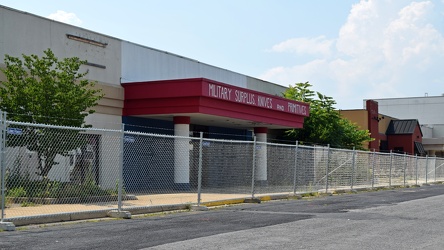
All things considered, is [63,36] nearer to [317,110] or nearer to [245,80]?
[245,80]

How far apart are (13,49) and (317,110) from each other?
65.6 ft

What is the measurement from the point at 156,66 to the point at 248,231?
649 inches

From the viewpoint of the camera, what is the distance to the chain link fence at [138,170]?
14328 mm

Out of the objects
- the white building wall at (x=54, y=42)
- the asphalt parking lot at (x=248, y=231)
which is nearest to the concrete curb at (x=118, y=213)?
the asphalt parking lot at (x=248, y=231)

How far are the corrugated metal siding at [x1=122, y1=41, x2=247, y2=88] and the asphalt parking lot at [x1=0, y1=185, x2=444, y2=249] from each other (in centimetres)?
1119

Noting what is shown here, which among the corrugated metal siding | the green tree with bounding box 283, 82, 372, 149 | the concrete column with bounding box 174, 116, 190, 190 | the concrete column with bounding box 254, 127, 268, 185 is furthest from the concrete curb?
the green tree with bounding box 283, 82, 372, 149

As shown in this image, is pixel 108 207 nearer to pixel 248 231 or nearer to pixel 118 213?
pixel 118 213

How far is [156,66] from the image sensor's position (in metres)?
26.7

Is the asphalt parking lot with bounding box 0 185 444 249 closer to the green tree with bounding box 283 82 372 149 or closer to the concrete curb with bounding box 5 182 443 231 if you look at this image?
the concrete curb with bounding box 5 182 443 231

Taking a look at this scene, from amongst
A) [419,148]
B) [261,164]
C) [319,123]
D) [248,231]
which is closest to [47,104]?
[261,164]

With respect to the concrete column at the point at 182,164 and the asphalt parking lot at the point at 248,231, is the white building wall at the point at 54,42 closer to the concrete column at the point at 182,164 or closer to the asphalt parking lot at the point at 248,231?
the concrete column at the point at 182,164

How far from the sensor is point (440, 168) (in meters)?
42.9

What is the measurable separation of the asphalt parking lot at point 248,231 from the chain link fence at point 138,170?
4.19ft

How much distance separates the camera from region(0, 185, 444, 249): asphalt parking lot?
31.2 feet
